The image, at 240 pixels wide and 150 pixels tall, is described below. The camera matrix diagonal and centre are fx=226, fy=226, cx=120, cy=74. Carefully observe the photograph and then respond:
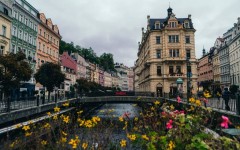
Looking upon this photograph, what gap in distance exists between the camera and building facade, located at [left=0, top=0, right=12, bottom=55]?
3294 centimetres

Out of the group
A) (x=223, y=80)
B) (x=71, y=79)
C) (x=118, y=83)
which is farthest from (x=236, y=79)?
(x=118, y=83)

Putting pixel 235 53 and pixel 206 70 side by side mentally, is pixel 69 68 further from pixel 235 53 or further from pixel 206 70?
pixel 206 70

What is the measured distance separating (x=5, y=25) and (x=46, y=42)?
15725 mm

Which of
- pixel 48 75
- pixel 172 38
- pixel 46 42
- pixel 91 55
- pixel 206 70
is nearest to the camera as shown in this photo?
pixel 48 75

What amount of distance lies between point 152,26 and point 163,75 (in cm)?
1206

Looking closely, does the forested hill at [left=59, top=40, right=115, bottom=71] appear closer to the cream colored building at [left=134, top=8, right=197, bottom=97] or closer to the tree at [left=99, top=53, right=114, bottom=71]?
the tree at [left=99, top=53, right=114, bottom=71]

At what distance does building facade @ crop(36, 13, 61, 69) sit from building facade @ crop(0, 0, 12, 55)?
34.8ft

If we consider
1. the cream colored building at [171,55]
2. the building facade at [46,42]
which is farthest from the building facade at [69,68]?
the cream colored building at [171,55]

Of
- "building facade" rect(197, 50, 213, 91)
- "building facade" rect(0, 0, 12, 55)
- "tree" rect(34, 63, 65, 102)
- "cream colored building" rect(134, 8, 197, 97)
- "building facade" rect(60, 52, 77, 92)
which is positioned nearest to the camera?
"tree" rect(34, 63, 65, 102)

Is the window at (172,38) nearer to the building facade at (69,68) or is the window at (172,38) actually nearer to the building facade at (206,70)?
the building facade at (69,68)

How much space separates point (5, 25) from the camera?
111 feet

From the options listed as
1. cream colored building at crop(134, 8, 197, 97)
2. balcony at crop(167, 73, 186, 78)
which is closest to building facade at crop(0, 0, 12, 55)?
cream colored building at crop(134, 8, 197, 97)

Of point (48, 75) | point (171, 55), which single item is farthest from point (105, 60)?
point (48, 75)

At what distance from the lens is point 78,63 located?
80562mm
